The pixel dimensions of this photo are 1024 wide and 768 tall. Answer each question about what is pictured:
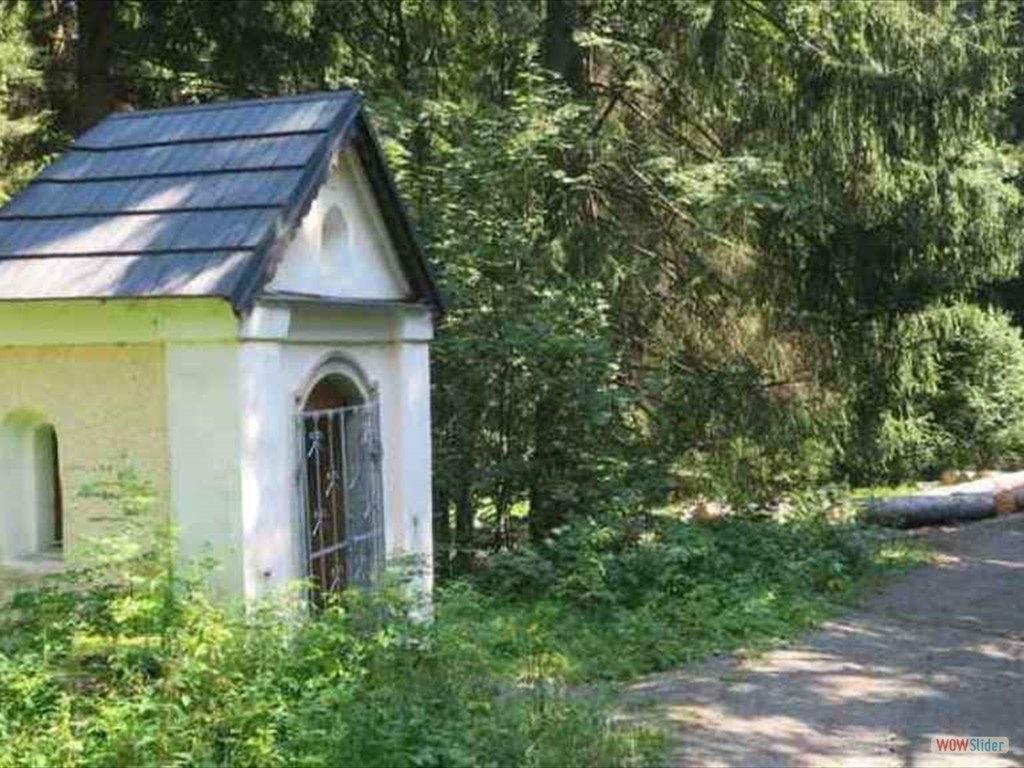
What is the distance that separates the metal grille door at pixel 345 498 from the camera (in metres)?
7.85

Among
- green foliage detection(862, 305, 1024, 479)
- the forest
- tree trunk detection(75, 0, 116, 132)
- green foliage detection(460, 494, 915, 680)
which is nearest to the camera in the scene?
green foliage detection(460, 494, 915, 680)

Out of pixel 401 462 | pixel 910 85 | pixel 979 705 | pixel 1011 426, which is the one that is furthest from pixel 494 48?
pixel 1011 426

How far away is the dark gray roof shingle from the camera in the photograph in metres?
6.79

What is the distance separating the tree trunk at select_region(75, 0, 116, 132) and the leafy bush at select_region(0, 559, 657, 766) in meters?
9.47

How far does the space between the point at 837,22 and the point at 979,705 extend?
8438 millimetres

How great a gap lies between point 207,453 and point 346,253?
5.93 feet

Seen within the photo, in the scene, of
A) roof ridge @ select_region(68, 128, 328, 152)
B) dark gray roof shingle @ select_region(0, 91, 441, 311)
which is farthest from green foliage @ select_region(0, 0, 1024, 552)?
roof ridge @ select_region(68, 128, 328, 152)

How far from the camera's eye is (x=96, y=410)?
705cm

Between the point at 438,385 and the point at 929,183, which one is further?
the point at 929,183

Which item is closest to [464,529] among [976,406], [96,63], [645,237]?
[645,237]

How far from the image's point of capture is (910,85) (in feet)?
42.9

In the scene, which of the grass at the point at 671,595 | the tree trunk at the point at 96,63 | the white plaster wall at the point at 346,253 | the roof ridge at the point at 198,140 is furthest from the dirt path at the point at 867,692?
the tree trunk at the point at 96,63

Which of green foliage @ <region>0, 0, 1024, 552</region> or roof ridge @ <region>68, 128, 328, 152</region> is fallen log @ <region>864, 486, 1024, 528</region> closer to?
green foliage @ <region>0, 0, 1024, 552</region>

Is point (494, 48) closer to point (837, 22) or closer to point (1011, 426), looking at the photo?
point (837, 22)
